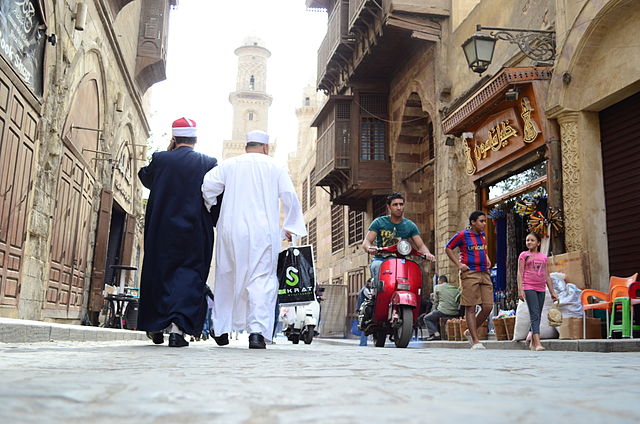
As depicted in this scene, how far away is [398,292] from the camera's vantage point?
23.9 ft

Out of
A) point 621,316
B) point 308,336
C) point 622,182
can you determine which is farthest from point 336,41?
point 621,316

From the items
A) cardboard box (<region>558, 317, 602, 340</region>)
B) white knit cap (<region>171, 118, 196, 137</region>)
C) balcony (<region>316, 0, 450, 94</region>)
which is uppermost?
balcony (<region>316, 0, 450, 94</region>)

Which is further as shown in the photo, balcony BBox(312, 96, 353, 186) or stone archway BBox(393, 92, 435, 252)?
balcony BBox(312, 96, 353, 186)

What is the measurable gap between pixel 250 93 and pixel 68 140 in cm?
5141

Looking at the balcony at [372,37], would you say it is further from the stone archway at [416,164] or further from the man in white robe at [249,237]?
the man in white robe at [249,237]

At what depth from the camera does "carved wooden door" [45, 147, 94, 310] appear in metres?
11.7

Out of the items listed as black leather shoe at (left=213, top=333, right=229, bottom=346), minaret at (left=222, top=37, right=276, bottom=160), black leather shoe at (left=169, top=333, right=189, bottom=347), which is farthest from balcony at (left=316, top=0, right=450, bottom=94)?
minaret at (left=222, top=37, right=276, bottom=160)

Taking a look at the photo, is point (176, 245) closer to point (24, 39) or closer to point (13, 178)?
point (13, 178)

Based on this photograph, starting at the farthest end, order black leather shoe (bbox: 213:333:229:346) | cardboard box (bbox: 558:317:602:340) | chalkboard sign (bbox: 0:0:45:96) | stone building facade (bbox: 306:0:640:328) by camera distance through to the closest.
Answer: stone building facade (bbox: 306:0:640:328) → cardboard box (bbox: 558:317:602:340) → chalkboard sign (bbox: 0:0:45:96) → black leather shoe (bbox: 213:333:229:346)

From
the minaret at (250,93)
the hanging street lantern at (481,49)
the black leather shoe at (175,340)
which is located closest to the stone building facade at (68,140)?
the black leather shoe at (175,340)

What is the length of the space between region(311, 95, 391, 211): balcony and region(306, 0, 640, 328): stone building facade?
0.11 feet

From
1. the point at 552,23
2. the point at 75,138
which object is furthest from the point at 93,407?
the point at 75,138

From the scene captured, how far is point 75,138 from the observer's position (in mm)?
12477

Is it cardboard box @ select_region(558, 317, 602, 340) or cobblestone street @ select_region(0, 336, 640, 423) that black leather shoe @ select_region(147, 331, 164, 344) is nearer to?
cobblestone street @ select_region(0, 336, 640, 423)
